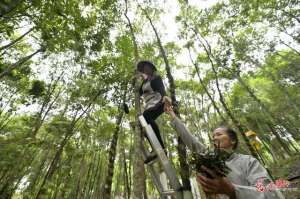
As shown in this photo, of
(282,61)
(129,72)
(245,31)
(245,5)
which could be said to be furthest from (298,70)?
(129,72)

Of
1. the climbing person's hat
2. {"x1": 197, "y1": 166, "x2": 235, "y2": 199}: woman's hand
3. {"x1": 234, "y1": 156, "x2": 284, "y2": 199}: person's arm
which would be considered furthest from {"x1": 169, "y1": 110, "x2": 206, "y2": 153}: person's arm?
the climbing person's hat

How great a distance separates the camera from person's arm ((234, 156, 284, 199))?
130 cm

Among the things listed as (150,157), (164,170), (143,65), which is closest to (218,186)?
(164,170)

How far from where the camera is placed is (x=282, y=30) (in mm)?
14117

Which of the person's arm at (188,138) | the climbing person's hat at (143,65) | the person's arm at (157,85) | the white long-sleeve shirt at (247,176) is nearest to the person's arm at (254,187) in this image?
the white long-sleeve shirt at (247,176)

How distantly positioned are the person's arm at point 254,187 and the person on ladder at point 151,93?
172 centimetres

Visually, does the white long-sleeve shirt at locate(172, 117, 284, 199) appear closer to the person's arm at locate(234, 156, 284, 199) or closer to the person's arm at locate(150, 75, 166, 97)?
the person's arm at locate(234, 156, 284, 199)

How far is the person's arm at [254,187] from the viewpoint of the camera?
1.30 m

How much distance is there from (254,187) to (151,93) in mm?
2438

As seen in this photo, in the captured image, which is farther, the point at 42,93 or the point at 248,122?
the point at 248,122

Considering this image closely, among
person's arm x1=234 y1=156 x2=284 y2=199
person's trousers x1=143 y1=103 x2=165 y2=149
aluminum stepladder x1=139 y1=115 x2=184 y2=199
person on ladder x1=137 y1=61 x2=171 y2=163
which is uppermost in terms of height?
person on ladder x1=137 y1=61 x2=171 y2=163

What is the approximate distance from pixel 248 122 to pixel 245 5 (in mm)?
14680

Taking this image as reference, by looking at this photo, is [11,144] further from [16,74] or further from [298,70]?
[298,70]

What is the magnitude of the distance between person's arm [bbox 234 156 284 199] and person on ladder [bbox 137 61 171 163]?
1.72 metres
